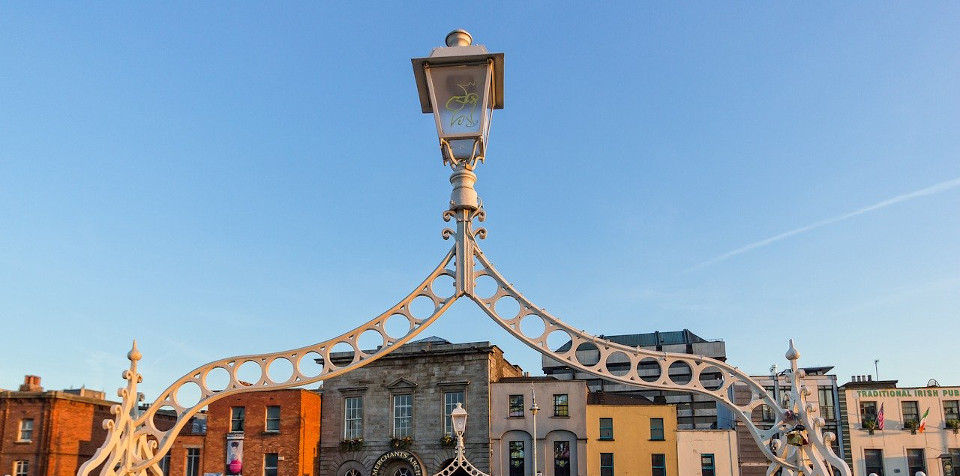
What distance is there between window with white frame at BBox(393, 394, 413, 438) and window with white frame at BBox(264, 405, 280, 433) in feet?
15.9

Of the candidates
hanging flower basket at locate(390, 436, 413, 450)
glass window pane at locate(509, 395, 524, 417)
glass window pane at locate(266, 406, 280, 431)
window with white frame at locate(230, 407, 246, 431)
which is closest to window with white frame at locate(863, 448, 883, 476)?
glass window pane at locate(509, 395, 524, 417)

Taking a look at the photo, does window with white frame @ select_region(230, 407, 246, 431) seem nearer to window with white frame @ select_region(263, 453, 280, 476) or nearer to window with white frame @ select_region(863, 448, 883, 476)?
window with white frame @ select_region(263, 453, 280, 476)

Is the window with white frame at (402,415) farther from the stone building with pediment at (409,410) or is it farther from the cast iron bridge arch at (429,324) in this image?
the cast iron bridge arch at (429,324)

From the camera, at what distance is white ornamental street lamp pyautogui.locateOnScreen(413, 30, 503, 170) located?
8.79m

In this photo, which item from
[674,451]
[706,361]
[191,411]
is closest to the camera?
[706,361]

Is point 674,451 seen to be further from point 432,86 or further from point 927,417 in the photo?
point 432,86

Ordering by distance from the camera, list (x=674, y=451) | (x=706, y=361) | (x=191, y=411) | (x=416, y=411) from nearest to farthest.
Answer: (x=706, y=361)
(x=191, y=411)
(x=674, y=451)
(x=416, y=411)

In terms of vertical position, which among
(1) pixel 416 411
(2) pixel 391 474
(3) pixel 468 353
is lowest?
(2) pixel 391 474

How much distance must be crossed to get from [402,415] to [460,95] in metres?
28.9

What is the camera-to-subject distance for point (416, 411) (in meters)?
36.1

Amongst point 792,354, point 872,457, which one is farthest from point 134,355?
point 872,457

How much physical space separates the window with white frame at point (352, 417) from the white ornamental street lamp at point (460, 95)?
96.5 ft

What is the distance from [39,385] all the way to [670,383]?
37.4m

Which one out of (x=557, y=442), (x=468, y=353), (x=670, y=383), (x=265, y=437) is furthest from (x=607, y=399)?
(x=670, y=383)
